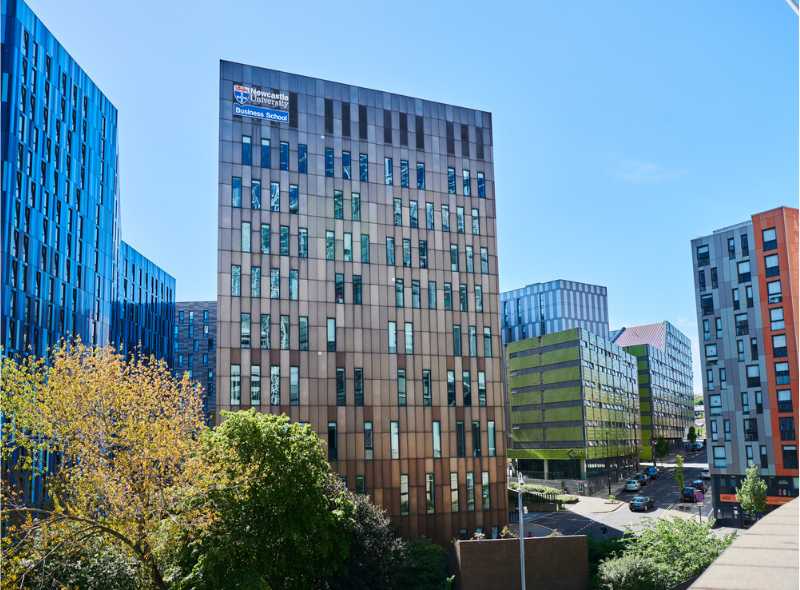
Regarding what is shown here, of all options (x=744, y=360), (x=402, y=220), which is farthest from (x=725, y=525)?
(x=402, y=220)

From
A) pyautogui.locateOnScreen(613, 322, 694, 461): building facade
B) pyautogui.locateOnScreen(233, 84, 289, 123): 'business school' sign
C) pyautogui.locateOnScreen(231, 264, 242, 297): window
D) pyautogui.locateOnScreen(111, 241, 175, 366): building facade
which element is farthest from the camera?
pyautogui.locateOnScreen(613, 322, 694, 461): building facade

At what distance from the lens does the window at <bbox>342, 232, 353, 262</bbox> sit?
62.9 meters

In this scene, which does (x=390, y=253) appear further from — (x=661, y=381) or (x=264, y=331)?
(x=661, y=381)

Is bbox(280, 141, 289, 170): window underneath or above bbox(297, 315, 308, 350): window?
above

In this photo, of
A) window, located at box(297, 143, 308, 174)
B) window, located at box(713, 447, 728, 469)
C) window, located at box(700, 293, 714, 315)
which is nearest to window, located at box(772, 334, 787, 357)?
window, located at box(700, 293, 714, 315)

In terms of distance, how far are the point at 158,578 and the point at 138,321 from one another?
104806 millimetres

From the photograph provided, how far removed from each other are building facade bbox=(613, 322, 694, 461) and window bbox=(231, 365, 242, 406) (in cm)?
10760

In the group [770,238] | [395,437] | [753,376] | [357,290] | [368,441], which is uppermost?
[770,238]

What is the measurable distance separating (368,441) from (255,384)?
34.6 feet

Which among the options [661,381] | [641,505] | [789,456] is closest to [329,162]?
[641,505]

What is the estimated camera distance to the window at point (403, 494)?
198ft

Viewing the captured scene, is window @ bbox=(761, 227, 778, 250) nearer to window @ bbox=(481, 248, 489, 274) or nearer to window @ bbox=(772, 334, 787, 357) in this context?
window @ bbox=(772, 334, 787, 357)

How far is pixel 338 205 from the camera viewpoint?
208 ft

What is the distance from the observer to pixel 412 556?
49.2m
